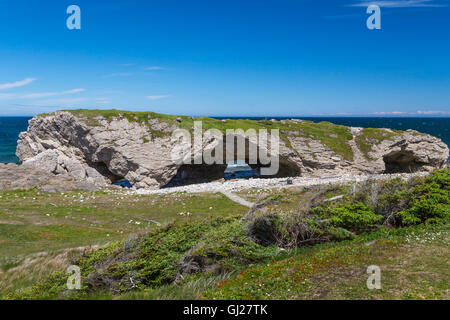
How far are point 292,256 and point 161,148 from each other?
2928 centimetres

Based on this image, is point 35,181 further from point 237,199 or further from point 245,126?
point 245,126

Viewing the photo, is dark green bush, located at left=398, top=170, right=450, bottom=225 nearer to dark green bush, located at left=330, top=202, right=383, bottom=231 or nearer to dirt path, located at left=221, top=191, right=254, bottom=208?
dark green bush, located at left=330, top=202, right=383, bottom=231

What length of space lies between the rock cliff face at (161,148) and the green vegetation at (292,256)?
2492 cm

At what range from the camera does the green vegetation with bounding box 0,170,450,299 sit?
29.2 feet

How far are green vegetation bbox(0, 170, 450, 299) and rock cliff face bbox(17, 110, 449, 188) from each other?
24919 mm

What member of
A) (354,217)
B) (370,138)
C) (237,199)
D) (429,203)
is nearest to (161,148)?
(237,199)

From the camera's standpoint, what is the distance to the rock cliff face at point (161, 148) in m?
38.2

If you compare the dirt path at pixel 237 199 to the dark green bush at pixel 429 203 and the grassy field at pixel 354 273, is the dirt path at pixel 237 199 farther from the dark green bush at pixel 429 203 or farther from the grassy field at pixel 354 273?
the grassy field at pixel 354 273

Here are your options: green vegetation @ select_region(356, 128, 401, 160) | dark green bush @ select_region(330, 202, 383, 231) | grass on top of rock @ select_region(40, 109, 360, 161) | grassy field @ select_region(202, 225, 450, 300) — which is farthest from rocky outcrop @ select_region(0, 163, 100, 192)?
green vegetation @ select_region(356, 128, 401, 160)

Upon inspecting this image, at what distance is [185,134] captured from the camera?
4009 cm

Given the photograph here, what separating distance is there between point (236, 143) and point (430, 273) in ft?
109

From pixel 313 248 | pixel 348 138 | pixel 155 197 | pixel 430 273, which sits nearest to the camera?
pixel 430 273
